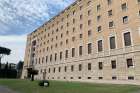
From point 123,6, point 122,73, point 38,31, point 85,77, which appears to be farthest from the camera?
point 38,31

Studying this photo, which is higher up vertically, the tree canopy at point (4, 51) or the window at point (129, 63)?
the tree canopy at point (4, 51)

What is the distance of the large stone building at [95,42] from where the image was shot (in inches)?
1265

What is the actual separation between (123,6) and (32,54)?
53727 millimetres

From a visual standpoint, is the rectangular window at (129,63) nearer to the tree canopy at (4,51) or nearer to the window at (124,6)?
the window at (124,6)

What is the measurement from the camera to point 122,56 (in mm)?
33031

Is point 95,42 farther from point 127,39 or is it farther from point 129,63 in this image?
point 129,63

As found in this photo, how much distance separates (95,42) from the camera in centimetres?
4044

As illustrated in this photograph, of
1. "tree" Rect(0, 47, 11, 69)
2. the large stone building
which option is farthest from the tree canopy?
the large stone building

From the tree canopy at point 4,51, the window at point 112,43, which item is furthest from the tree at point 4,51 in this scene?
the window at point 112,43

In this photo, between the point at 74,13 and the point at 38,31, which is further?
the point at 38,31

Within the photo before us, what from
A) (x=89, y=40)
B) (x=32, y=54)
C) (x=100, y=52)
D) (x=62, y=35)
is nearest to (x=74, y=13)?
(x=62, y=35)

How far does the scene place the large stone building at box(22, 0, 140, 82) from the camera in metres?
32.1

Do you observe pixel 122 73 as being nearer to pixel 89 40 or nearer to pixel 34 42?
pixel 89 40

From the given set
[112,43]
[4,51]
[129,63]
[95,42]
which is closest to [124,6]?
[112,43]
